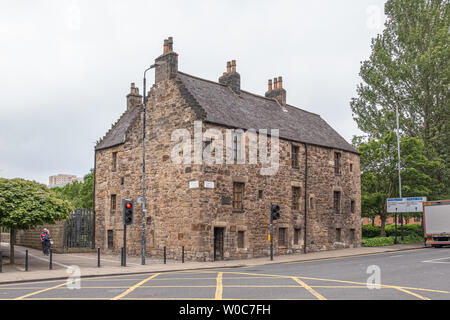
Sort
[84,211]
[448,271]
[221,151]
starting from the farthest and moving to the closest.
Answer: [84,211]
[221,151]
[448,271]

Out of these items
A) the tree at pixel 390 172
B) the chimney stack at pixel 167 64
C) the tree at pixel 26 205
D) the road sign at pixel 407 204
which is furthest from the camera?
the tree at pixel 390 172

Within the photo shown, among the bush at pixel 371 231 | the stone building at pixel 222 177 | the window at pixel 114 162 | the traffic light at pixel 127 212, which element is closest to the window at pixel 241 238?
the stone building at pixel 222 177

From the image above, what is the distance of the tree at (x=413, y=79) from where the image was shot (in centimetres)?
4147

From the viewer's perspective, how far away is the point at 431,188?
135 feet

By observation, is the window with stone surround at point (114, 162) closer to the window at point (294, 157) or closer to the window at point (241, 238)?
the window at point (241, 238)

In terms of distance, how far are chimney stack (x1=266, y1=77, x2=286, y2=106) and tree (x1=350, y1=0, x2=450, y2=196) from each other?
12875 mm

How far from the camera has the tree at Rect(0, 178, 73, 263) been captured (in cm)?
1939

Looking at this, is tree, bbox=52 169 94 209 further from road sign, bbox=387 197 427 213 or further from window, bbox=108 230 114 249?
road sign, bbox=387 197 427 213

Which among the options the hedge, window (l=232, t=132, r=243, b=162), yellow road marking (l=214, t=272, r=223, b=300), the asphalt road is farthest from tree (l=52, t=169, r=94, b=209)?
yellow road marking (l=214, t=272, r=223, b=300)

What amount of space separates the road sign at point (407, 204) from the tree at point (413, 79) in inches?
283

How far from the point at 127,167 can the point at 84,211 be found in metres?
5.61

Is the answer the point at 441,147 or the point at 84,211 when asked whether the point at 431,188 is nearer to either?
the point at 441,147

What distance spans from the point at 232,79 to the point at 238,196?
913 cm
